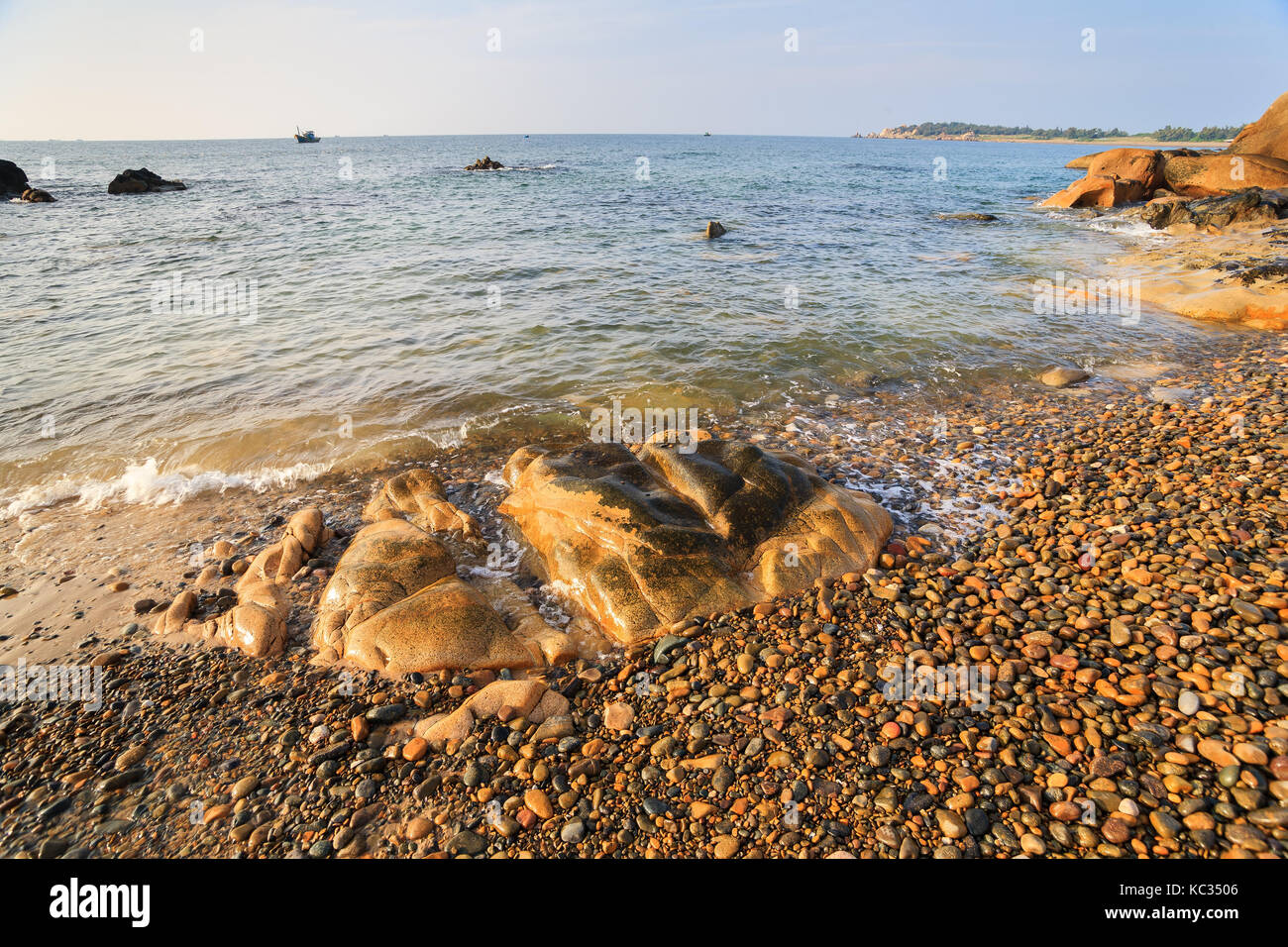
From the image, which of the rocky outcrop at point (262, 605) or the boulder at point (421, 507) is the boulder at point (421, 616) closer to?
the rocky outcrop at point (262, 605)

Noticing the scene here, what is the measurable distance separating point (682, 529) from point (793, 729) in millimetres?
2405

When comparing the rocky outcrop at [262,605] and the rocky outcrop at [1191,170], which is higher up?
the rocky outcrop at [1191,170]

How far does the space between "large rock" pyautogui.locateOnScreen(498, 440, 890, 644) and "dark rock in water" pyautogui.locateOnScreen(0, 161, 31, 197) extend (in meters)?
73.9

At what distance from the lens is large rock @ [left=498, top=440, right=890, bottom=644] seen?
5.84 m

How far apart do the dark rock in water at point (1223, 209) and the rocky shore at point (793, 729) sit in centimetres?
3024

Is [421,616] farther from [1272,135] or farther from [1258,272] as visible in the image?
[1272,135]

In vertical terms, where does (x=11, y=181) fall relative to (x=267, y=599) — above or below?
above

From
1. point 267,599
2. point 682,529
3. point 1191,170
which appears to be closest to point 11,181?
point 267,599

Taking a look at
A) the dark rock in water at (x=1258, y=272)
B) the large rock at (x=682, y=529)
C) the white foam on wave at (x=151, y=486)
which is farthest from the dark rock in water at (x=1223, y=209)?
the white foam on wave at (x=151, y=486)

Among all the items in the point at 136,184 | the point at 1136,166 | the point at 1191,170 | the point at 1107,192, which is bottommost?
the point at 1107,192

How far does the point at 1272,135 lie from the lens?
3200cm

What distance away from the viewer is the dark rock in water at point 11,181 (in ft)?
167
